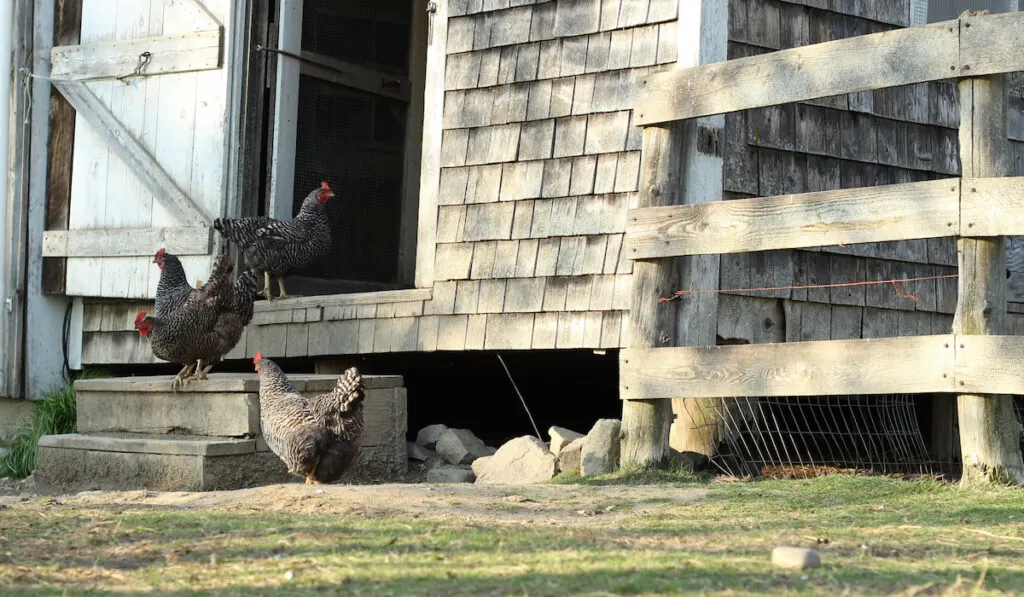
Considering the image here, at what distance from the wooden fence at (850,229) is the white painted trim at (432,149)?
6.02 feet

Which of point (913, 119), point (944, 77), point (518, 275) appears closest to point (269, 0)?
point (518, 275)

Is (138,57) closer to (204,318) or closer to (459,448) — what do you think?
(204,318)

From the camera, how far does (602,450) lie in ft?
20.5

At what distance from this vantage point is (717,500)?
5039 mm

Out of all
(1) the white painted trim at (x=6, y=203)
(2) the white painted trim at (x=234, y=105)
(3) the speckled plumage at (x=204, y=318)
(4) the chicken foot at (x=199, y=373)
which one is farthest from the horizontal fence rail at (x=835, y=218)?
(1) the white painted trim at (x=6, y=203)

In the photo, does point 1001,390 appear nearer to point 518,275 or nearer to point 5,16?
point 518,275

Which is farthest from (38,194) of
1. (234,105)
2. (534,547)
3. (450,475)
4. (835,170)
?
(534,547)

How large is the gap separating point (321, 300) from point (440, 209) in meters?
1.16

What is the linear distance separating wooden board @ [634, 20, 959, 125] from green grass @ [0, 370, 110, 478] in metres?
5.10

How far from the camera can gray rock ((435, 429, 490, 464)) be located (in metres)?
7.59

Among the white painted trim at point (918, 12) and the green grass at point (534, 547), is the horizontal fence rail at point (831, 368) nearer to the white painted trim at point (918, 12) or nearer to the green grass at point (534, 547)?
the green grass at point (534, 547)

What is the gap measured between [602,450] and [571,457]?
0.36 meters

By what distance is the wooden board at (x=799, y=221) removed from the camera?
5.10 meters

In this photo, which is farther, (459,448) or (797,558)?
(459,448)
